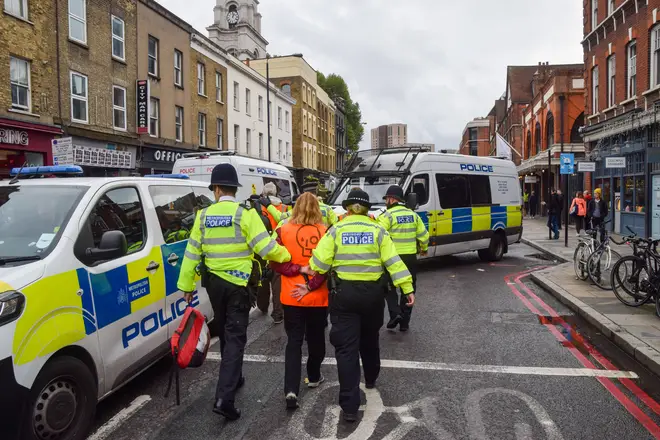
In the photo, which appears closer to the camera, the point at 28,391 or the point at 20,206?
the point at 28,391

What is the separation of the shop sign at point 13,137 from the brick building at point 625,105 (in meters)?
17.5

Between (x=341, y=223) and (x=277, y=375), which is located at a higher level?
(x=341, y=223)

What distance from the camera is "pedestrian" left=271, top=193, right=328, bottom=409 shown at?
446cm

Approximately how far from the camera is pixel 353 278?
169 inches

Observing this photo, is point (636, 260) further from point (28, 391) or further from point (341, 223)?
point (28, 391)

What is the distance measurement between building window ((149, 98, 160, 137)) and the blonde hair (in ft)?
68.0

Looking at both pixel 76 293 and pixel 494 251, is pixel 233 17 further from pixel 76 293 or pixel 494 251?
pixel 76 293

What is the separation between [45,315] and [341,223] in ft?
7.39

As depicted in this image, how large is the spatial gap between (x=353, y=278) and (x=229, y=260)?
103cm

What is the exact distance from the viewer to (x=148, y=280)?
4.65 m

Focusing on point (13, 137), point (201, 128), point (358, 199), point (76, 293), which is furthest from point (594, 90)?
point (76, 293)

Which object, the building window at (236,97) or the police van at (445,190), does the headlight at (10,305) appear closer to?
the police van at (445,190)

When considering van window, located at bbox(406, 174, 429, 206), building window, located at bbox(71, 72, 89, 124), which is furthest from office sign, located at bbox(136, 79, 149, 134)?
van window, located at bbox(406, 174, 429, 206)

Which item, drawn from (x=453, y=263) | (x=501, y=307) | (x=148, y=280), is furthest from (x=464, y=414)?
(x=453, y=263)
